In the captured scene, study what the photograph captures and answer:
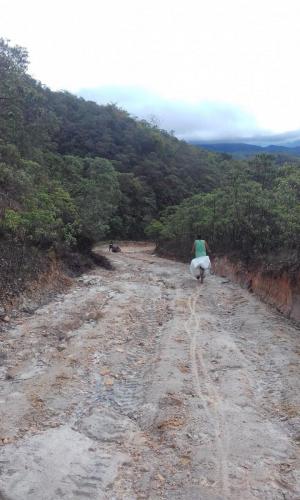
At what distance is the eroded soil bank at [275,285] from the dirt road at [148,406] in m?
0.45

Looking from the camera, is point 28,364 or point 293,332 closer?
point 28,364

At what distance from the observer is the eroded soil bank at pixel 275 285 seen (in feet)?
33.6

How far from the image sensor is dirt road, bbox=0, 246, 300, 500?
427 centimetres

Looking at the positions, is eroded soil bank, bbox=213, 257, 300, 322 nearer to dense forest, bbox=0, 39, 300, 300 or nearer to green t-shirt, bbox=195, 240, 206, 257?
dense forest, bbox=0, 39, 300, 300

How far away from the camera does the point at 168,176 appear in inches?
2217

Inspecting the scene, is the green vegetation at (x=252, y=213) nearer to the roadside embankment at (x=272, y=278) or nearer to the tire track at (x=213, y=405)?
the roadside embankment at (x=272, y=278)

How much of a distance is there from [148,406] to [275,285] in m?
6.80

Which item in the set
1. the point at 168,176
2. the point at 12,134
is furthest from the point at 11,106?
Result: the point at 168,176

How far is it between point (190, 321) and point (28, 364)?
12.9 feet

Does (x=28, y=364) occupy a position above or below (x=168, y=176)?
below

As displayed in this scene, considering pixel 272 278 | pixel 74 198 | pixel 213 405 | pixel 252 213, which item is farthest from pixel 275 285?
pixel 74 198

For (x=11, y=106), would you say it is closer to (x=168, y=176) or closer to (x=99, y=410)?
(x=99, y=410)

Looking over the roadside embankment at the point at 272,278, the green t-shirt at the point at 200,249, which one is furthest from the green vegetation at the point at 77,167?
the roadside embankment at the point at 272,278

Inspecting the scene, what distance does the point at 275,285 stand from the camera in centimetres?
1159
